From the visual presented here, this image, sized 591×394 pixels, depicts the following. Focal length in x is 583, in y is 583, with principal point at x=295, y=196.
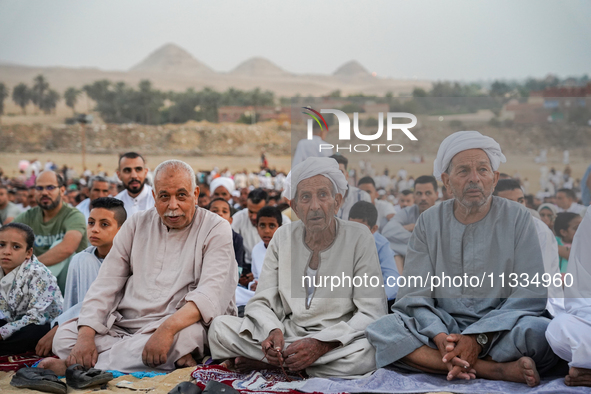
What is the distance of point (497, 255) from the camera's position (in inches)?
131

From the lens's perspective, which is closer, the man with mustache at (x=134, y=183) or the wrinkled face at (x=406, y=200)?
the wrinkled face at (x=406, y=200)

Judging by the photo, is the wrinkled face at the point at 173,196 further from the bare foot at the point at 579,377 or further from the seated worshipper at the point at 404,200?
the bare foot at the point at 579,377

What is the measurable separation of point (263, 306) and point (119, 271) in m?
0.97

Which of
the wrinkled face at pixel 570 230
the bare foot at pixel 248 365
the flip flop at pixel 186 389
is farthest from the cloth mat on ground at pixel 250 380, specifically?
the wrinkled face at pixel 570 230

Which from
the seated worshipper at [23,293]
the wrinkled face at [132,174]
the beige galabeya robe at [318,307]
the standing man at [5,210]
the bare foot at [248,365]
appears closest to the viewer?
the beige galabeya robe at [318,307]

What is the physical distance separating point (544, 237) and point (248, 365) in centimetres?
193

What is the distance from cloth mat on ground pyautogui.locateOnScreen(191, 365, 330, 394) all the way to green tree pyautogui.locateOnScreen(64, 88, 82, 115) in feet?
188

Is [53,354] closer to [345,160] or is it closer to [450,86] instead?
[345,160]

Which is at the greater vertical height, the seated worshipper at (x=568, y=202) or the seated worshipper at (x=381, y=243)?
the seated worshipper at (x=568, y=202)

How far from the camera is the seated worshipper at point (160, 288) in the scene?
3379 millimetres

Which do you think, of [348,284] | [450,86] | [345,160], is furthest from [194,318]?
[450,86]

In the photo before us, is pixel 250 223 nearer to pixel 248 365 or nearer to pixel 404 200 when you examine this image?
pixel 404 200

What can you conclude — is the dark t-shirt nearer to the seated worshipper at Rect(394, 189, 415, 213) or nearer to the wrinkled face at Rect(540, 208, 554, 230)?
the seated worshipper at Rect(394, 189, 415, 213)

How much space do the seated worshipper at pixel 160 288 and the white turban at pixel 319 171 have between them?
0.58m
